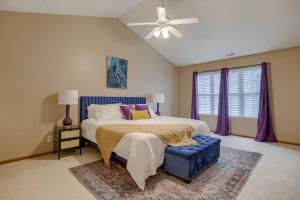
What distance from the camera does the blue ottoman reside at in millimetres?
2338

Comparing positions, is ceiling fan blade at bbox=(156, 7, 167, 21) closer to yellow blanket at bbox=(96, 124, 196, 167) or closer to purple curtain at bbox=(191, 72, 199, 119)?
yellow blanket at bbox=(96, 124, 196, 167)

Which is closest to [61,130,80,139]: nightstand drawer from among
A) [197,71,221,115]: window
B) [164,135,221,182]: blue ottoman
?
[164,135,221,182]: blue ottoman

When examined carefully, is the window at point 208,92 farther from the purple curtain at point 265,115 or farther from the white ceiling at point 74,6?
the white ceiling at point 74,6

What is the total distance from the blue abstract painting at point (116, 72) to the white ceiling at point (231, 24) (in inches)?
45.1

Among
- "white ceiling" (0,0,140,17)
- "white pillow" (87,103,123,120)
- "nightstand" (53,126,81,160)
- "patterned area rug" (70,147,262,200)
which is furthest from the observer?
"white pillow" (87,103,123,120)

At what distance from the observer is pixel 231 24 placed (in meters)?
3.93

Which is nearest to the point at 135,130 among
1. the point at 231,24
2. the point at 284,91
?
the point at 231,24

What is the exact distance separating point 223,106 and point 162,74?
232cm

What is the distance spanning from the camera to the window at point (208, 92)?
588 cm

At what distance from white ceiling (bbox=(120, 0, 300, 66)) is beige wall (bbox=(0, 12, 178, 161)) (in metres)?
1.16

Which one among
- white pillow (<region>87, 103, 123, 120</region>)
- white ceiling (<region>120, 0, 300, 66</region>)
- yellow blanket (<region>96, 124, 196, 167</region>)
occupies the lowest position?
yellow blanket (<region>96, 124, 196, 167</region>)

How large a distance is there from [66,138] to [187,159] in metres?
2.34

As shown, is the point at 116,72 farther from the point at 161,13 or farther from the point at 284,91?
the point at 284,91

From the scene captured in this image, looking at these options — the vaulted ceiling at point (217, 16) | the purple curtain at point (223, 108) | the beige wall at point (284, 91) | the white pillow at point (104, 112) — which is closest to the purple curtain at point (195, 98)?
the purple curtain at point (223, 108)
